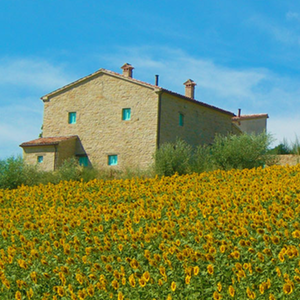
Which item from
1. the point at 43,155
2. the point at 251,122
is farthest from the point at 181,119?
the point at 251,122

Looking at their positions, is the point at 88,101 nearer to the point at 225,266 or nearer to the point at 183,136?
the point at 183,136

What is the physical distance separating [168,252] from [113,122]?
25.1 metres

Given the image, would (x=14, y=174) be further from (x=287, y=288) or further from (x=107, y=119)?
(x=287, y=288)

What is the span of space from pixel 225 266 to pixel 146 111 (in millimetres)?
24342

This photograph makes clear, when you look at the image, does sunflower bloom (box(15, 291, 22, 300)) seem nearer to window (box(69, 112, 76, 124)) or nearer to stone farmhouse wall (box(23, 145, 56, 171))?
stone farmhouse wall (box(23, 145, 56, 171))

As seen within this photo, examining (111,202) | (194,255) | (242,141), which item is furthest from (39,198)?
(242,141)

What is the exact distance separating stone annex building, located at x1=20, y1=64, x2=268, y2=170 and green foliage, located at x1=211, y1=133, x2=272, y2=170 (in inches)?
161

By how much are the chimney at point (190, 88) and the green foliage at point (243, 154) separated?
9440 millimetres

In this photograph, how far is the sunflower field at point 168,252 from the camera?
638 centimetres

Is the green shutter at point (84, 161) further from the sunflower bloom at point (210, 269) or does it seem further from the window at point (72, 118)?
the sunflower bloom at point (210, 269)

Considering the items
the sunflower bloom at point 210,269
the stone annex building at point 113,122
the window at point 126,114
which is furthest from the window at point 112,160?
the sunflower bloom at point 210,269

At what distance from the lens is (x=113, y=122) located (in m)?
31.9

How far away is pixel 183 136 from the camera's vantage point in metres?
32.8

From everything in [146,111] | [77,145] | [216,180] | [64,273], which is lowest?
[64,273]
